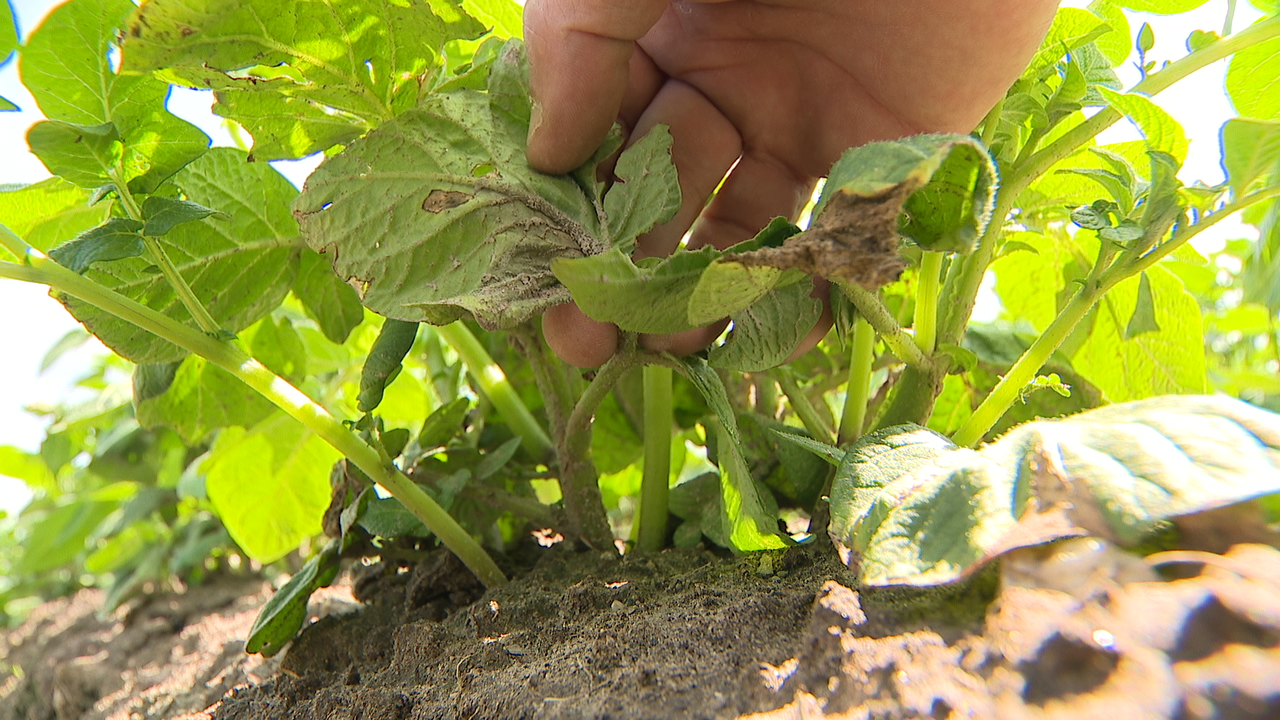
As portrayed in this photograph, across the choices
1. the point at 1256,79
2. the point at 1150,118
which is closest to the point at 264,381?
the point at 1150,118

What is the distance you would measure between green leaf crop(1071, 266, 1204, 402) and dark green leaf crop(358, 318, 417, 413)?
3.35 ft

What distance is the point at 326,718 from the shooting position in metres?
0.71

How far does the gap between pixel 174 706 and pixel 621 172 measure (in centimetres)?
97

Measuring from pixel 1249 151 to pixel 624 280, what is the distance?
0.61 metres

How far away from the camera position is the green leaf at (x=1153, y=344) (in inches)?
45.1

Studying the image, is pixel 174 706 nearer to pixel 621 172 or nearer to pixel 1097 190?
pixel 621 172

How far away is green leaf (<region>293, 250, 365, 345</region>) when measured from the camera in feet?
3.71

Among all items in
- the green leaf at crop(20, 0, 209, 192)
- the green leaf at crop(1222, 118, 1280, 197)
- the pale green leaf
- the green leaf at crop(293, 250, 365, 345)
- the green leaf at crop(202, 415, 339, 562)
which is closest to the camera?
the green leaf at crop(1222, 118, 1280, 197)

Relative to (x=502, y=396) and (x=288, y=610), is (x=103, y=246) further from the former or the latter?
(x=502, y=396)

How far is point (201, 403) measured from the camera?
1.19 m

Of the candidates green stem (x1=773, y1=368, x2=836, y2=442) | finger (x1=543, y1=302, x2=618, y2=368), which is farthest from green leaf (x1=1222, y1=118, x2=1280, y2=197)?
finger (x1=543, y1=302, x2=618, y2=368)

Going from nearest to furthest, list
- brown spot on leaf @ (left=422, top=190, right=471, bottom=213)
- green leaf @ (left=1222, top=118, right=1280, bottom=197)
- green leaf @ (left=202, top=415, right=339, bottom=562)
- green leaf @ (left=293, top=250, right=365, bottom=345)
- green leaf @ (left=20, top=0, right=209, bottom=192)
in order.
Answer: green leaf @ (left=1222, top=118, right=1280, bottom=197), green leaf @ (left=20, top=0, right=209, bottom=192), brown spot on leaf @ (left=422, top=190, right=471, bottom=213), green leaf @ (left=293, top=250, right=365, bottom=345), green leaf @ (left=202, top=415, right=339, bottom=562)

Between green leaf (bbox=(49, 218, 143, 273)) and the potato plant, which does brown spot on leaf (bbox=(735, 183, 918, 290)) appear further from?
green leaf (bbox=(49, 218, 143, 273))

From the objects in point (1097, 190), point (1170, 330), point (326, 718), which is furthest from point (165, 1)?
point (1170, 330)
